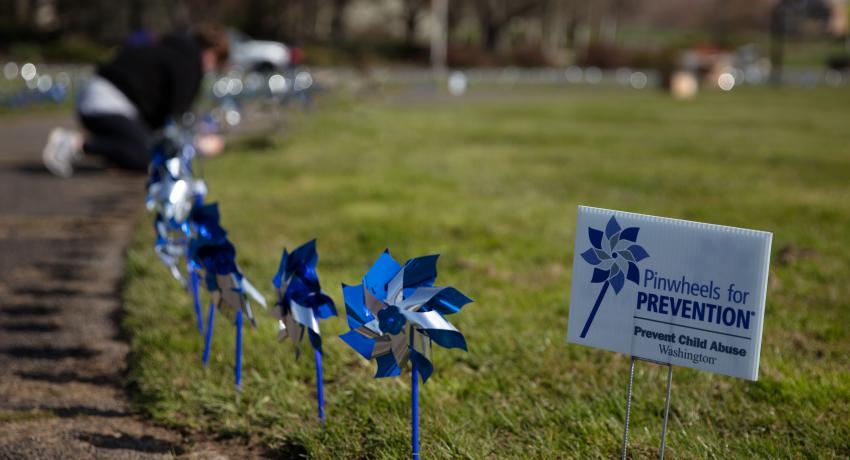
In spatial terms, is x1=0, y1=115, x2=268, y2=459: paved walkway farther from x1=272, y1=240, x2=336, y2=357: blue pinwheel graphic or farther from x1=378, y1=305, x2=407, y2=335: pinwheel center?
x1=378, y1=305, x2=407, y2=335: pinwheel center

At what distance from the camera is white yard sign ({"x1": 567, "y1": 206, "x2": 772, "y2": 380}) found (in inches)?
83.0

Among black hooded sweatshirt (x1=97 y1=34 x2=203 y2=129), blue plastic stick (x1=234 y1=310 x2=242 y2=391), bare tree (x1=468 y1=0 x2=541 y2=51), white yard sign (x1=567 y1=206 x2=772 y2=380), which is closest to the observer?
white yard sign (x1=567 y1=206 x2=772 y2=380)

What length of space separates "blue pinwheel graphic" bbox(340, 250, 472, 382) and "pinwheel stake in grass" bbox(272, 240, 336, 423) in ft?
0.79

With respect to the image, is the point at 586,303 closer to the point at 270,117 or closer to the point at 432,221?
the point at 432,221

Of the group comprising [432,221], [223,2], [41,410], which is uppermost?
[223,2]

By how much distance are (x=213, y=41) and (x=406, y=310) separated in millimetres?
6691

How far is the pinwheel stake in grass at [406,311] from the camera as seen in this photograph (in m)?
2.34

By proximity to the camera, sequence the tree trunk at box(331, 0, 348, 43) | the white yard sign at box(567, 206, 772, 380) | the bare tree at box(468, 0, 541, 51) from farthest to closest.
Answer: the bare tree at box(468, 0, 541, 51)
the tree trunk at box(331, 0, 348, 43)
the white yard sign at box(567, 206, 772, 380)

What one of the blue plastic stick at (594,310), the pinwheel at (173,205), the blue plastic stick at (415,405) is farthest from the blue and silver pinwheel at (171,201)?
the blue plastic stick at (594,310)

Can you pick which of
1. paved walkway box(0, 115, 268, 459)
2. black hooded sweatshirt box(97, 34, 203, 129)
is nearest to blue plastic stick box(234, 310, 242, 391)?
paved walkway box(0, 115, 268, 459)

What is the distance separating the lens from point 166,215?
12.1 ft

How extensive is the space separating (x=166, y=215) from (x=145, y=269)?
4.79 ft

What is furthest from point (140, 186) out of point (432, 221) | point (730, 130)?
point (730, 130)

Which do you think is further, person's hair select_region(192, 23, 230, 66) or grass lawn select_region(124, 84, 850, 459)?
person's hair select_region(192, 23, 230, 66)
